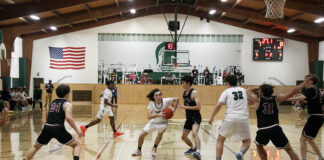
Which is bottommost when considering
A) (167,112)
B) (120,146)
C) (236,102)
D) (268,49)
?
(120,146)

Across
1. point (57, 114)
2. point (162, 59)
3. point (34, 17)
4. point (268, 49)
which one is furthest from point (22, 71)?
point (57, 114)

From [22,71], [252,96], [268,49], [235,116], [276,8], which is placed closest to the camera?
[235,116]

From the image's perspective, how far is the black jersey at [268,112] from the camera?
5.01 m

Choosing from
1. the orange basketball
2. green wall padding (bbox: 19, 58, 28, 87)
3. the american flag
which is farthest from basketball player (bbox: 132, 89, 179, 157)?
the american flag

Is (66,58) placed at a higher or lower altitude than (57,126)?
higher

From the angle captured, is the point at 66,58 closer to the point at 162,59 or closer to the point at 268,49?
the point at 162,59

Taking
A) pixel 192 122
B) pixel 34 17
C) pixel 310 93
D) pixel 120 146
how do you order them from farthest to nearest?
pixel 34 17 → pixel 120 146 → pixel 192 122 → pixel 310 93

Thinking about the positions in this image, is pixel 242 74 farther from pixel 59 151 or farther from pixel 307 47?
pixel 59 151

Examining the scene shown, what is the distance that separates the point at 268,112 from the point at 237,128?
58cm

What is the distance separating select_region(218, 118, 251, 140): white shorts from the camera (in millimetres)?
5188

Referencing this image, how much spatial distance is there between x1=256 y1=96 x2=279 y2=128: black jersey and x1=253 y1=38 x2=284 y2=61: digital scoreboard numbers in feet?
72.1

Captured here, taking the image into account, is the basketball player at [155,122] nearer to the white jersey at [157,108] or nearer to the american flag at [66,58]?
the white jersey at [157,108]

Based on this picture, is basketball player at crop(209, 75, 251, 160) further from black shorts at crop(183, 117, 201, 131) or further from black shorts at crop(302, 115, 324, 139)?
black shorts at crop(302, 115, 324, 139)

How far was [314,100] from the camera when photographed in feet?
19.6
